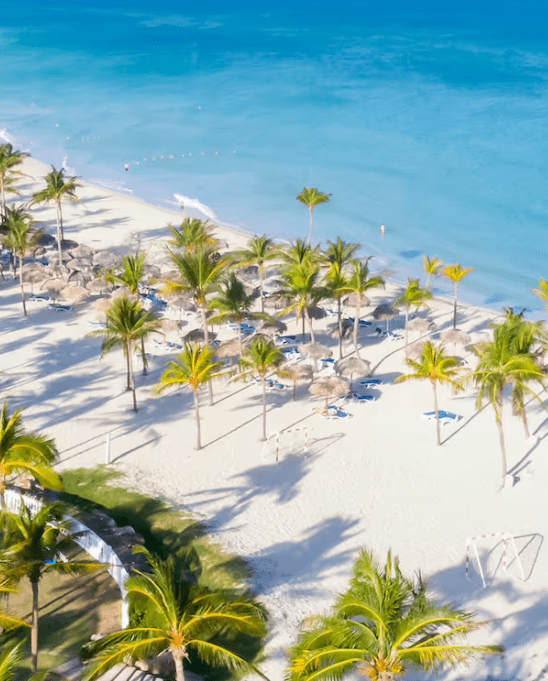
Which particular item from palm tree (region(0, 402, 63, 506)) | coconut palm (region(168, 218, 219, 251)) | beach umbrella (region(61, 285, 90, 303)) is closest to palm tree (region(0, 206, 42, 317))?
beach umbrella (region(61, 285, 90, 303))

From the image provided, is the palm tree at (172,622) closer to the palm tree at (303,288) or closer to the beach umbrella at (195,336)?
the palm tree at (303,288)

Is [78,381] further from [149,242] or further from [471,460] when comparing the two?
[149,242]

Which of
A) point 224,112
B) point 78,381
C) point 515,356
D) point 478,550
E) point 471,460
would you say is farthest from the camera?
point 224,112

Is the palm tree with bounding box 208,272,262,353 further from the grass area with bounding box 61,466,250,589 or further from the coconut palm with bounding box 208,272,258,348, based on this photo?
the grass area with bounding box 61,466,250,589

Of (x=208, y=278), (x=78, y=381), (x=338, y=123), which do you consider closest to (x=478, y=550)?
(x=208, y=278)

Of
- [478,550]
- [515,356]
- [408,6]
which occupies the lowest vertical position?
[478,550]

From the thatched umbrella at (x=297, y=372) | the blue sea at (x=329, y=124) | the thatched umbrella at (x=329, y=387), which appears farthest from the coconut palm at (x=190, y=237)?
the blue sea at (x=329, y=124)

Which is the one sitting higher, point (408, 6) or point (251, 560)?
point (408, 6)
